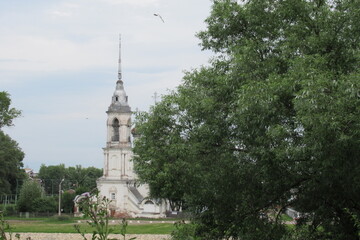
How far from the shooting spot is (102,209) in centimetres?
619

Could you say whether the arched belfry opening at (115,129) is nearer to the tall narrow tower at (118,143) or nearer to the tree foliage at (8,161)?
the tall narrow tower at (118,143)

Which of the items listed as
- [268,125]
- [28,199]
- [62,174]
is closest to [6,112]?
[28,199]

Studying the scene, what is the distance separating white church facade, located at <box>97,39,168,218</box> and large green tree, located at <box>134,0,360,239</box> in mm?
49870

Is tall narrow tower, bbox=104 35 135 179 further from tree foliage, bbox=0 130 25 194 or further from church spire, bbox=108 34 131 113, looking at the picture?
tree foliage, bbox=0 130 25 194

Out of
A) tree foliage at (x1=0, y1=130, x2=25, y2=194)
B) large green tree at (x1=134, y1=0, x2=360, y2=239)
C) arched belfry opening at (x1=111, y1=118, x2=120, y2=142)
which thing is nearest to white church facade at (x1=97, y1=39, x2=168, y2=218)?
arched belfry opening at (x1=111, y1=118, x2=120, y2=142)

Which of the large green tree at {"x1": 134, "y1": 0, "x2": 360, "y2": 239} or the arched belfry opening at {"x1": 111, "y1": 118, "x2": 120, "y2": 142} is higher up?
the arched belfry opening at {"x1": 111, "y1": 118, "x2": 120, "y2": 142}

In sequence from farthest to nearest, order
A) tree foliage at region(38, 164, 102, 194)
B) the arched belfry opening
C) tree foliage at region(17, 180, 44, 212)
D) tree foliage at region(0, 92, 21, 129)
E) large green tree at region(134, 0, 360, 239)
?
tree foliage at region(38, 164, 102, 194) → the arched belfry opening → tree foliage at region(17, 180, 44, 212) → tree foliage at region(0, 92, 21, 129) → large green tree at region(134, 0, 360, 239)

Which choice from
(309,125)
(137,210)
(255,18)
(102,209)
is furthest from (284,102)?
(137,210)

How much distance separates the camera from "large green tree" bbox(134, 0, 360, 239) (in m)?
12.0

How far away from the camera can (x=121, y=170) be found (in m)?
68.0

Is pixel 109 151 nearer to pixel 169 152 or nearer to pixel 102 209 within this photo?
pixel 169 152

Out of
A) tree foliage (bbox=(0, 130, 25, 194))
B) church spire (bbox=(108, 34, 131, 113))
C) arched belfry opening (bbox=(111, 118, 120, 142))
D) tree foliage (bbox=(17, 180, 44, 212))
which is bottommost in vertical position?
tree foliage (bbox=(17, 180, 44, 212))

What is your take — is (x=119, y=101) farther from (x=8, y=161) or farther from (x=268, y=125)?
(x=268, y=125)

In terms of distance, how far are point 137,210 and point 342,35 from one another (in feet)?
182
